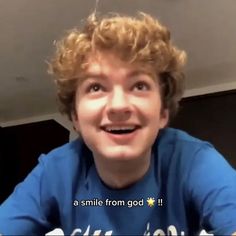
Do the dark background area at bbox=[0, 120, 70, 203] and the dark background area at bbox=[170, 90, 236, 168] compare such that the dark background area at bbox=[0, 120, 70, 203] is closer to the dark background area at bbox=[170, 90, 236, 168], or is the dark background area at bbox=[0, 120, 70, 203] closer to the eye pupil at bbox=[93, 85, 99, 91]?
the dark background area at bbox=[170, 90, 236, 168]

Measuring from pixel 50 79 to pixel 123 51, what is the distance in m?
1.93

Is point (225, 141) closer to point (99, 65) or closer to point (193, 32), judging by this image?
→ point (193, 32)

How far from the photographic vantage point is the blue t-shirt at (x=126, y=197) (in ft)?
2.28

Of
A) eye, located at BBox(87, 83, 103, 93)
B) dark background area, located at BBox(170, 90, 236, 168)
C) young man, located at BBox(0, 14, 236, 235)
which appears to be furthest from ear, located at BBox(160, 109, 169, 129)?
dark background area, located at BBox(170, 90, 236, 168)

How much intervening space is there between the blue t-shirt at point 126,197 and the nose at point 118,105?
0.13 meters

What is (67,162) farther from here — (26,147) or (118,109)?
(26,147)

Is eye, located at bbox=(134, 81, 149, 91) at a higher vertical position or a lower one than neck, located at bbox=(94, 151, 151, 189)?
higher

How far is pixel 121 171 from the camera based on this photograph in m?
0.71

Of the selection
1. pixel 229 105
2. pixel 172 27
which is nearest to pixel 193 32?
pixel 172 27

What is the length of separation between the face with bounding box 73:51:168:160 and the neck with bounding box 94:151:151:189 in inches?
1.1

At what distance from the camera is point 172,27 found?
2.20 meters

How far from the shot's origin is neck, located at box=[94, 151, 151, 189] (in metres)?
0.70

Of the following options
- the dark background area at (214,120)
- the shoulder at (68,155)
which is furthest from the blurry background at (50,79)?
the shoulder at (68,155)

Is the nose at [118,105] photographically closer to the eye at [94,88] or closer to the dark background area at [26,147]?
the eye at [94,88]
